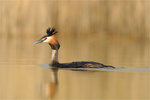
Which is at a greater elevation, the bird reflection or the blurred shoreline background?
the blurred shoreline background

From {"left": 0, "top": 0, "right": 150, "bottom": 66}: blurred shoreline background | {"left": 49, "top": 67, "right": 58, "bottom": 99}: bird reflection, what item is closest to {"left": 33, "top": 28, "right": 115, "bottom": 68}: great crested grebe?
{"left": 49, "top": 67, "right": 58, "bottom": 99}: bird reflection

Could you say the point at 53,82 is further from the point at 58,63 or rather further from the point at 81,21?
the point at 81,21

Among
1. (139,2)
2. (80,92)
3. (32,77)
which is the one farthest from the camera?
(139,2)

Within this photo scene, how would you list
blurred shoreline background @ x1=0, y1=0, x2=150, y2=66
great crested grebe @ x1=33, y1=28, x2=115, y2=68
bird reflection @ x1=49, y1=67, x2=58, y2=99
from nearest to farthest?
1. bird reflection @ x1=49, y1=67, x2=58, y2=99
2. great crested grebe @ x1=33, y1=28, x2=115, y2=68
3. blurred shoreline background @ x1=0, y1=0, x2=150, y2=66

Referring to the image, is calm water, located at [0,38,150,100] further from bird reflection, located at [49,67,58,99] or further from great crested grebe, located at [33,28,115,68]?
great crested grebe, located at [33,28,115,68]

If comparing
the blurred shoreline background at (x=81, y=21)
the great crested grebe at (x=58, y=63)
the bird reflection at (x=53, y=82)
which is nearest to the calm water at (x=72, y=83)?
the bird reflection at (x=53, y=82)

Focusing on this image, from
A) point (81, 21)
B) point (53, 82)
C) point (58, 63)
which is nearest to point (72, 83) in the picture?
point (53, 82)

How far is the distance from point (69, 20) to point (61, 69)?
13329 millimetres

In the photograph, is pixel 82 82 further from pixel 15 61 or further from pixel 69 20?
pixel 69 20

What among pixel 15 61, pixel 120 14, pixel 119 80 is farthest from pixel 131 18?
pixel 119 80

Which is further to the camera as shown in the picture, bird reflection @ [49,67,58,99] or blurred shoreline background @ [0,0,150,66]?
blurred shoreline background @ [0,0,150,66]

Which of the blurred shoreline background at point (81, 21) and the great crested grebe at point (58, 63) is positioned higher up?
the blurred shoreline background at point (81, 21)

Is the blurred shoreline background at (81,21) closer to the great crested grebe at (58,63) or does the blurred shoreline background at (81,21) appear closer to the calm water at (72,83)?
the calm water at (72,83)

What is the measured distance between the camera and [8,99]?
7.52 metres
